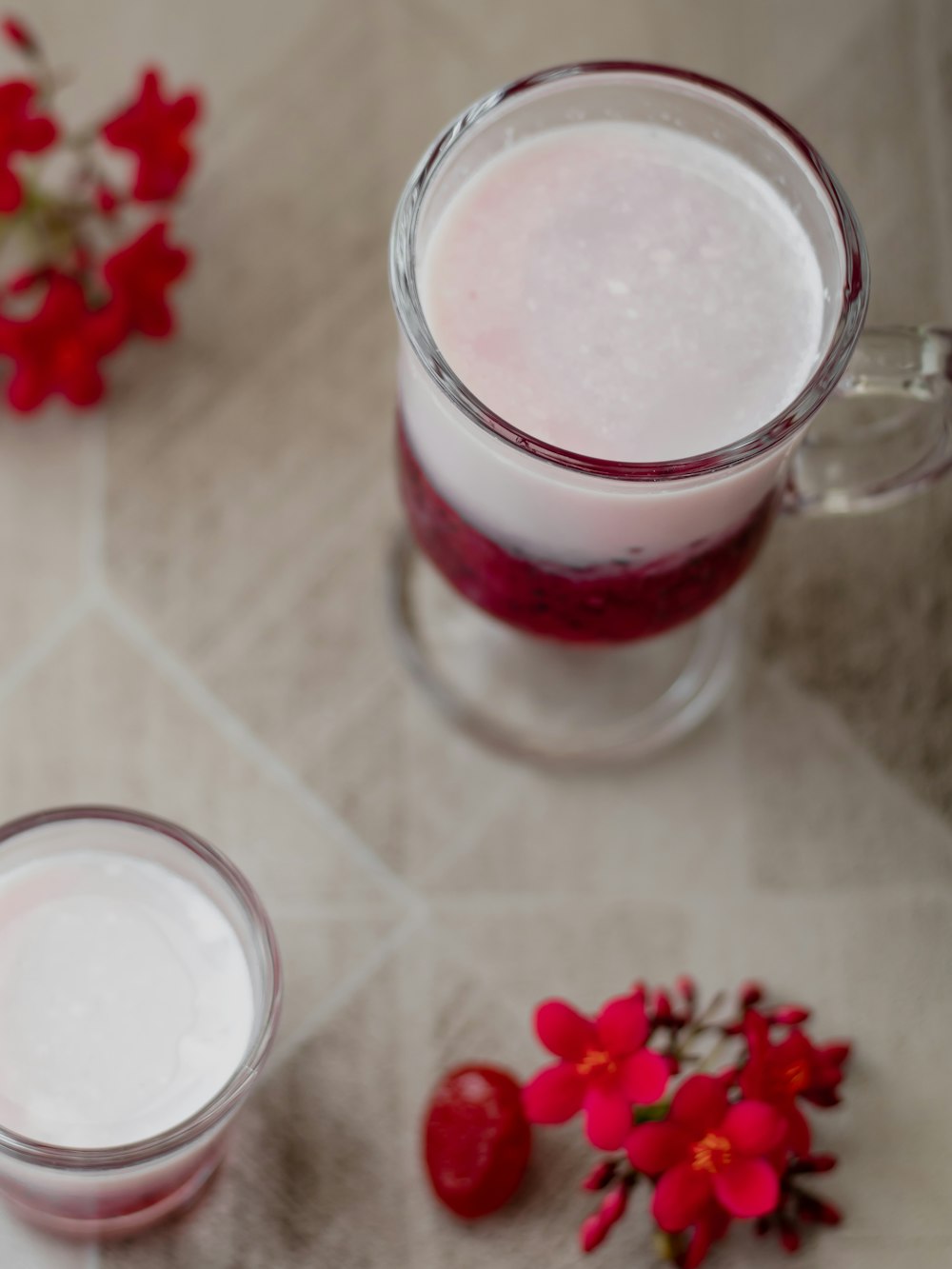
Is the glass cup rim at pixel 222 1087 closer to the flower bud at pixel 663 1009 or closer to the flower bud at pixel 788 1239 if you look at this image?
the flower bud at pixel 663 1009

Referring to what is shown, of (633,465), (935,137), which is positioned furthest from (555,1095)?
(935,137)

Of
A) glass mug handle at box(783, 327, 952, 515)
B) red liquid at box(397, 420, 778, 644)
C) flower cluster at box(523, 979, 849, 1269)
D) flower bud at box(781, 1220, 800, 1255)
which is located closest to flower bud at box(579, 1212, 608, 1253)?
flower cluster at box(523, 979, 849, 1269)

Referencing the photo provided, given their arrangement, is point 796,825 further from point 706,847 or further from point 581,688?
point 581,688

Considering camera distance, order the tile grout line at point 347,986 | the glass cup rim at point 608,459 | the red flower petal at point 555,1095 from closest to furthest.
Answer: the glass cup rim at point 608,459
the red flower petal at point 555,1095
the tile grout line at point 347,986

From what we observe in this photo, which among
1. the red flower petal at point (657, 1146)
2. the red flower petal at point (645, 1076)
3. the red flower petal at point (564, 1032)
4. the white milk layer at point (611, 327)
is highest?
the white milk layer at point (611, 327)

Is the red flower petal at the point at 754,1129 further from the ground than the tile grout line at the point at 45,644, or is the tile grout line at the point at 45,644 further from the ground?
the tile grout line at the point at 45,644

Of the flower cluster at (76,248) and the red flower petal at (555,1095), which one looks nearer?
the red flower petal at (555,1095)

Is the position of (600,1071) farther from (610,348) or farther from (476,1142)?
(610,348)

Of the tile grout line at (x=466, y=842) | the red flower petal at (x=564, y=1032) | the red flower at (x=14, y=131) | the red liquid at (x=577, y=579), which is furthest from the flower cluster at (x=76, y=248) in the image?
the red flower petal at (x=564, y=1032)
